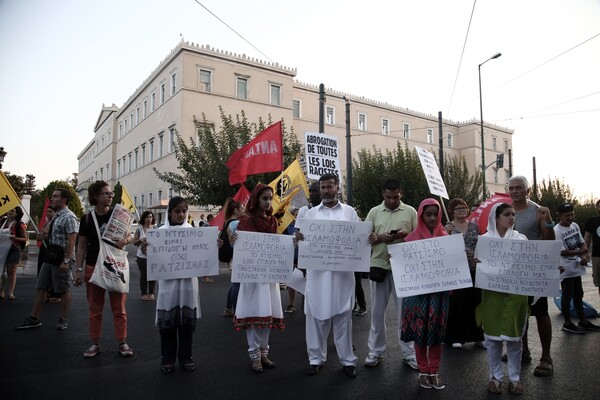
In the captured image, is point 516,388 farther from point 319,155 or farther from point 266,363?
point 319,155

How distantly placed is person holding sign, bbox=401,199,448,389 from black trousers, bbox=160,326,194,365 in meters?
2.27

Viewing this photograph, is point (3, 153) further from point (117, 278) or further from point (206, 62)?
point (206, 62)

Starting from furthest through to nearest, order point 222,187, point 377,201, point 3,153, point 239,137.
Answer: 1. point 377,201
2. point 239,137
3. point 222,187
4. point 3,153

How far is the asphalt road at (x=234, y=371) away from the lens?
4184mm

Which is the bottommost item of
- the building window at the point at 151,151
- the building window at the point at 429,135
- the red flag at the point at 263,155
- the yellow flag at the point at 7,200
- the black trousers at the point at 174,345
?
the black trousers at the point at 174,345

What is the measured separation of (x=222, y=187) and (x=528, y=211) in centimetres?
1857

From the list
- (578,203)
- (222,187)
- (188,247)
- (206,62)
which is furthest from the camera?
(578,203)

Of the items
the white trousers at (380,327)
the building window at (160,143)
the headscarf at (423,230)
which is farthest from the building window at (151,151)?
the headscarf at (423,230)

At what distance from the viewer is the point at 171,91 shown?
119ft

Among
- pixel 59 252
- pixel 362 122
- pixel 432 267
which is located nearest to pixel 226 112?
pixel 362 122

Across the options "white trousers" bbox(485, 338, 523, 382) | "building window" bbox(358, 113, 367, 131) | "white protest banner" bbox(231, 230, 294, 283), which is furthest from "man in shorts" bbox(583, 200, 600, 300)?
"building window" bbox(358, 113, 367, 131)

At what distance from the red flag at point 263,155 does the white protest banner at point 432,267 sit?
158 inches

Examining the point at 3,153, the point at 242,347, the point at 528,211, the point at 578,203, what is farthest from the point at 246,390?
the point at 578,203

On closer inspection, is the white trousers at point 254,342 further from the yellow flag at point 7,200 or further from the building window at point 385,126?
the building window at point 385,126
